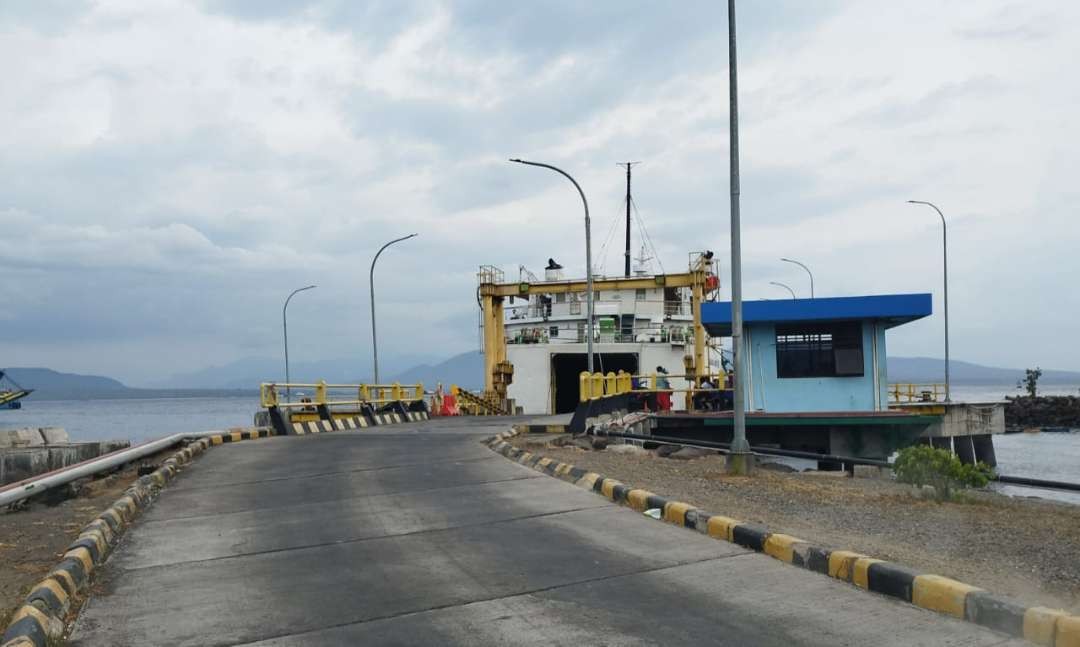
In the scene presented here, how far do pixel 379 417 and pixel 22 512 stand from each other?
1814 cm

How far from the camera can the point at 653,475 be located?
14.0 metres

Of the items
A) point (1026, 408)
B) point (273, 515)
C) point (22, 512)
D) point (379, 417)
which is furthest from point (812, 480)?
point (1026, 408)

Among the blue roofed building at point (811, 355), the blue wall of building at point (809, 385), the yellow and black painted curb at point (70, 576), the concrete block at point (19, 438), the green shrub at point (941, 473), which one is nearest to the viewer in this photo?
the yellow and black painted curb at point (70, 576)

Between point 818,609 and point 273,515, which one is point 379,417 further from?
point 818,609

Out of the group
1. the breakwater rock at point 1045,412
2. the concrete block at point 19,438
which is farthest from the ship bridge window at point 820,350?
the breakwater rock at point 1045,412

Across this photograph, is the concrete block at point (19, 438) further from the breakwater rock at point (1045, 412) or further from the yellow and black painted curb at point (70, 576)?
the breakwater rock at point (1045, 412)

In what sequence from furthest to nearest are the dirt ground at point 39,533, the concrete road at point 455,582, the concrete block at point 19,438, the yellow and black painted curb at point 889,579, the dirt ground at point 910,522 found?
the concrete block at point 19,438 < the dirt ground at point 39,533 < the dirt ground at point 910,522 < the concrete road at point 455,582 < the yellow and black painted curb at point 889,579

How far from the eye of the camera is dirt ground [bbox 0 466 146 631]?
24.9 ft

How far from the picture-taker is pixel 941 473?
11453 mm

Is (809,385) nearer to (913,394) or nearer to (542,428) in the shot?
(542,428)

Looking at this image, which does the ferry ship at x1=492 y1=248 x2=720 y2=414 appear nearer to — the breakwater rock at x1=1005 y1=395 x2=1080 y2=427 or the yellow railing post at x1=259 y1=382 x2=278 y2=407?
the yellow railing post at x1=259 y1=382 x2=278 y2=407

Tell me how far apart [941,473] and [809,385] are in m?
14.8

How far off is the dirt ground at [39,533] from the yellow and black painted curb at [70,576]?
184mm

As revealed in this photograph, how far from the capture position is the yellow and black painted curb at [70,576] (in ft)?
19.1
